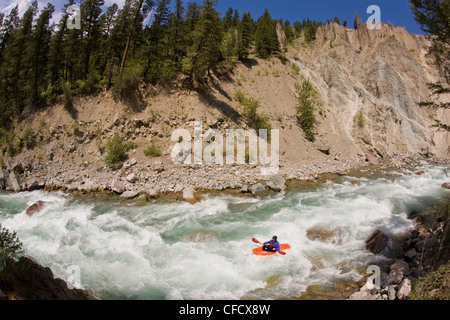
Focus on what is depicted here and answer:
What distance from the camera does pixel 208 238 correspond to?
1133 centimetres

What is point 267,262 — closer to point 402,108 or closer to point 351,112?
point 351,112

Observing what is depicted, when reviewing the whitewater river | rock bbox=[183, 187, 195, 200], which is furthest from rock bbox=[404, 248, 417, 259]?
rock bbox=[183, 187, 195, 200]

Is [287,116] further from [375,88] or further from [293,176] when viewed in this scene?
[375,88]

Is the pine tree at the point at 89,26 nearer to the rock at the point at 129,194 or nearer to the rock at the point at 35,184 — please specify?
the rock at the point at 35,184

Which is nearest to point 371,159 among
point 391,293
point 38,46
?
point 391,293

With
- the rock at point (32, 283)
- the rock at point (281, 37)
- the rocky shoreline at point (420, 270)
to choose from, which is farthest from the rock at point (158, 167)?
the rock at point (281, 37)

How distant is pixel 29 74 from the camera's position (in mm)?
23156

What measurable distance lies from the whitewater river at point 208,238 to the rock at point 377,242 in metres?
0.29

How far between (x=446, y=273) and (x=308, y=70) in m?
38.8

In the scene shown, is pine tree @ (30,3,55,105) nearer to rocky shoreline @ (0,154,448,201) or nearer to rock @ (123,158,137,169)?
rocky shoreline @ (0,154,448,201)

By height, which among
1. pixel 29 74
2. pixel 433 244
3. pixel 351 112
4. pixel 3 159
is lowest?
pixel 433 244

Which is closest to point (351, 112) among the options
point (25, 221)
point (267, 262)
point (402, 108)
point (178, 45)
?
point (402, 108)

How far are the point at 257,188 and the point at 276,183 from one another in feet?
5.29

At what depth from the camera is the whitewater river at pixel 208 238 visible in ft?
28.7
